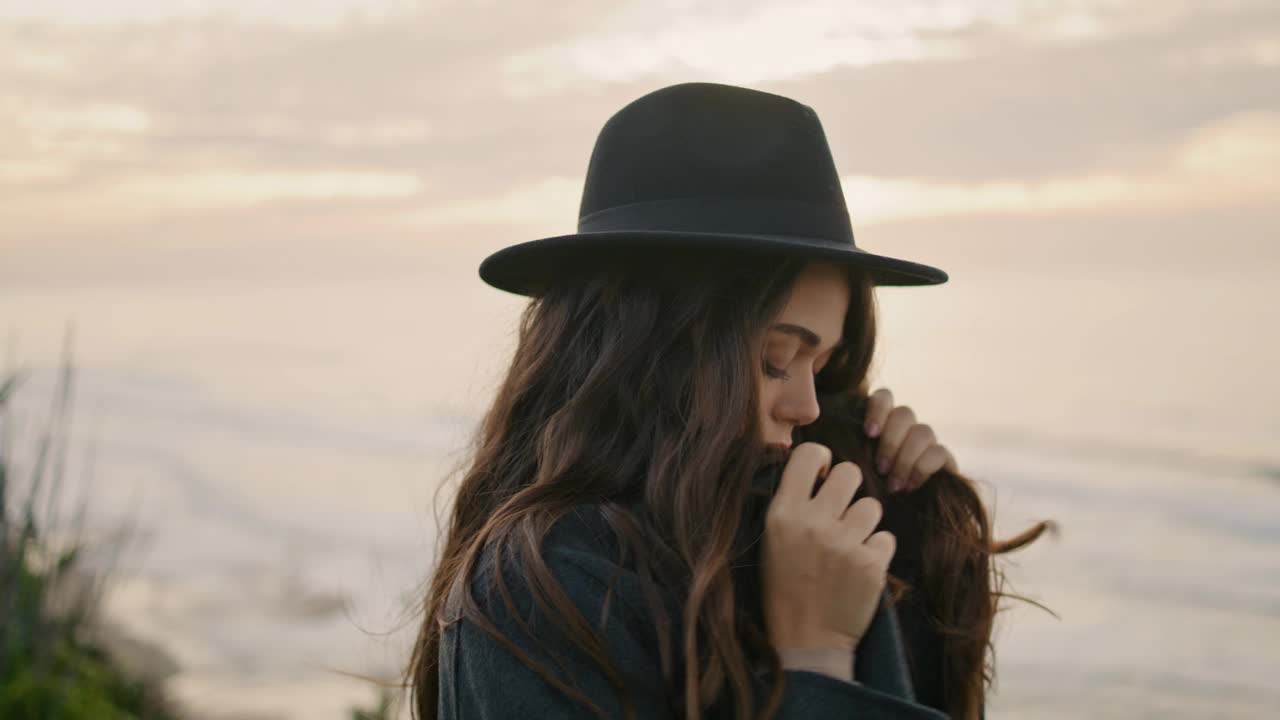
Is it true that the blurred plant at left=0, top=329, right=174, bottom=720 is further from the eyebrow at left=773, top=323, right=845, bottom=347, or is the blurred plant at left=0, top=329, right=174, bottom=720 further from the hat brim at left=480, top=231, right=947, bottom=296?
the eyebrow at left=773, top=323, right=845, bottom=347

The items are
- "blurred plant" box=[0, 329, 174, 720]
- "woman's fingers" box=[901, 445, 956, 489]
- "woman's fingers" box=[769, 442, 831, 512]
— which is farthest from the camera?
"blurred plant" box=[0, 329, 174, 720]

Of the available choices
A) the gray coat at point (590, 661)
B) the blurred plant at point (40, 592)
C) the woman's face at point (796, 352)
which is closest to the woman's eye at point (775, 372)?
the woman's face at point (796, 352)

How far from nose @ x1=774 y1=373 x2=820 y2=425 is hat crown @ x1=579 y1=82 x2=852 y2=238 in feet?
0.82

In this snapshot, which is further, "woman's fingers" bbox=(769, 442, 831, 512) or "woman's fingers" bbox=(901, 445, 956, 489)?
"woman's fingers" bbox=(901, 445, 956, 489)

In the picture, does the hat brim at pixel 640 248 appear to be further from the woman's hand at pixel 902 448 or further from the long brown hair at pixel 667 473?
the woman's hand at pixel 902 448

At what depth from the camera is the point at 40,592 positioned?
400 centimetres

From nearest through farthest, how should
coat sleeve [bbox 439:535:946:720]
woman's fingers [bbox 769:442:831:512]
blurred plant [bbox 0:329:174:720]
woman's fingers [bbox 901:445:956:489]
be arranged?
1. coat sleeve [bbox 439:535:946:720]
2. woman's fingers [bbox 769:442:831:512]
3. woman's fingers [bbox 901:445:956:489]
4. blurred plant [bbox 0:329:174:720]

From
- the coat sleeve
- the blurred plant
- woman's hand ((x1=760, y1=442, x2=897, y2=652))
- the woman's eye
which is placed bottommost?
the blurred plant

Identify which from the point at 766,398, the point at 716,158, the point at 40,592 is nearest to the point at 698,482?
the point at 766,398

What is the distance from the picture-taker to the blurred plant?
141 inches

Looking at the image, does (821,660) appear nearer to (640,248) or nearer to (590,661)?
(590,661)

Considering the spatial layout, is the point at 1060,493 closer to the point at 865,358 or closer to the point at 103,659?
the point at 103,659

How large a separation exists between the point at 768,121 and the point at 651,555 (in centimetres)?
77

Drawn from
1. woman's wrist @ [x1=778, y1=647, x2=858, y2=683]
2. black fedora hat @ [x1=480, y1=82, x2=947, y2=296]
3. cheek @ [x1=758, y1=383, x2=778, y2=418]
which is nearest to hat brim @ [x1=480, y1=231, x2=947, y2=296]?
black fedora hat @ [x1=480, y1=82, x2=947, y2=296]
